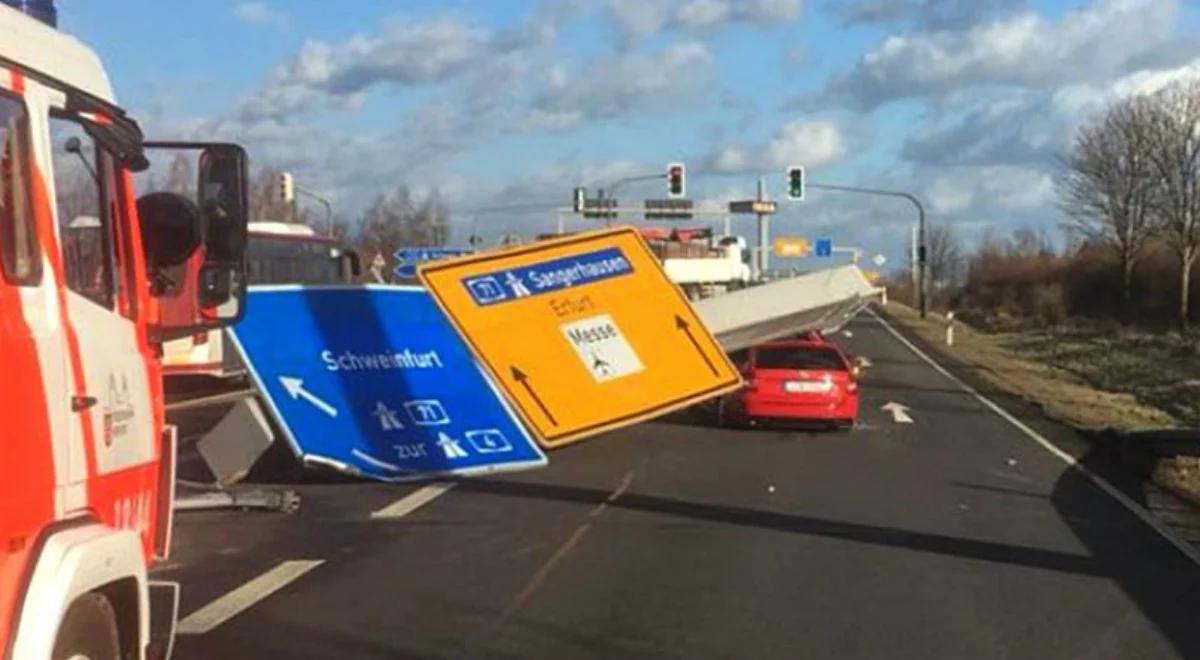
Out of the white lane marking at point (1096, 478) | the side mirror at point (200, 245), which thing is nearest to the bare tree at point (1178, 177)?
the white lane marking at point (1096, 478)

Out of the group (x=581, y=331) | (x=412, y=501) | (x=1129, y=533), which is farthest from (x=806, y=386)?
(x=1129, y=533)

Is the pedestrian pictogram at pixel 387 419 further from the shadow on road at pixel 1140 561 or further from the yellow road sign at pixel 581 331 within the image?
the shadow on road at pixel 1140 561

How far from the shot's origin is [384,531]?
43.3 ft

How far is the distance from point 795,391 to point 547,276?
6.90m

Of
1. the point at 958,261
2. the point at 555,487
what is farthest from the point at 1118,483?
the point at 958,261

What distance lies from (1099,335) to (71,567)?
6658cm

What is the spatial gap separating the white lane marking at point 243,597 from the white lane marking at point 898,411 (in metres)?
16.7

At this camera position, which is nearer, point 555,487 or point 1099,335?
point 555,487

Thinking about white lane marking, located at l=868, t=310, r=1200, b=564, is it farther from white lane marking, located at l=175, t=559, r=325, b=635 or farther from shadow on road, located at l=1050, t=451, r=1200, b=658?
white lane marking, located at l=175, t=559, r=325, b=635

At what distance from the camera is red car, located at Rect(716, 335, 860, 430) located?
24203mm

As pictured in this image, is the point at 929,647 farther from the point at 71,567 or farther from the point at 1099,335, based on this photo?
the point at 1099,335

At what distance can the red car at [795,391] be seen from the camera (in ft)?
79.4

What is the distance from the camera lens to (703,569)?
11.1 meters

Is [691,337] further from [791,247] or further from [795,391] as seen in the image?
[791,247]
